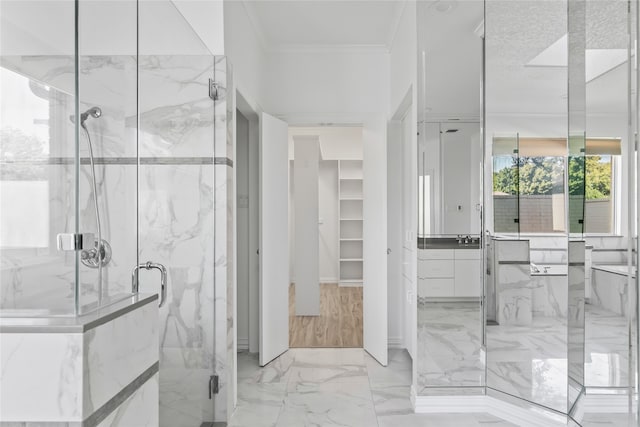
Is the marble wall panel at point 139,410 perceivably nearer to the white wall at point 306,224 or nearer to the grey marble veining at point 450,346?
the grey marble veining at point 450,346

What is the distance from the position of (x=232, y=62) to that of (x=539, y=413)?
9.52 feet

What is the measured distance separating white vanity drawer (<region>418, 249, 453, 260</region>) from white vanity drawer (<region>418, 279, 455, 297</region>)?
15 cm

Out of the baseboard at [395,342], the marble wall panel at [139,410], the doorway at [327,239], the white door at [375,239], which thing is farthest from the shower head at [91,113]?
the baseboard at [395,342]

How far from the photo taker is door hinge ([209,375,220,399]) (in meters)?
2.32

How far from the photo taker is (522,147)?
2314 mm

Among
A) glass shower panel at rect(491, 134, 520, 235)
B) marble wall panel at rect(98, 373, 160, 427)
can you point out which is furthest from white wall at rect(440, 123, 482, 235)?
marble wall panel at rect(98, 373, 160, 427)

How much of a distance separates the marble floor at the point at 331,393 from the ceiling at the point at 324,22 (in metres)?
2.85

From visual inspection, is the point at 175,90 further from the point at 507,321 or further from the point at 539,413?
the point at 539,413

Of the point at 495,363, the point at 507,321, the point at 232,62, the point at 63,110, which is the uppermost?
the point at 232,62

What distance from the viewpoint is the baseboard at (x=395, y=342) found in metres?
3.71

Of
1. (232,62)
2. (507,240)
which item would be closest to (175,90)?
(232,62)

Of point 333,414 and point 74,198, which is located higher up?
point 74,198

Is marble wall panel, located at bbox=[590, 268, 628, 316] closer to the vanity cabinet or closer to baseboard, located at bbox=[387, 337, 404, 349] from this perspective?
the vanity cabinet

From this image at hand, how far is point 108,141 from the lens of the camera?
1.40 metres
